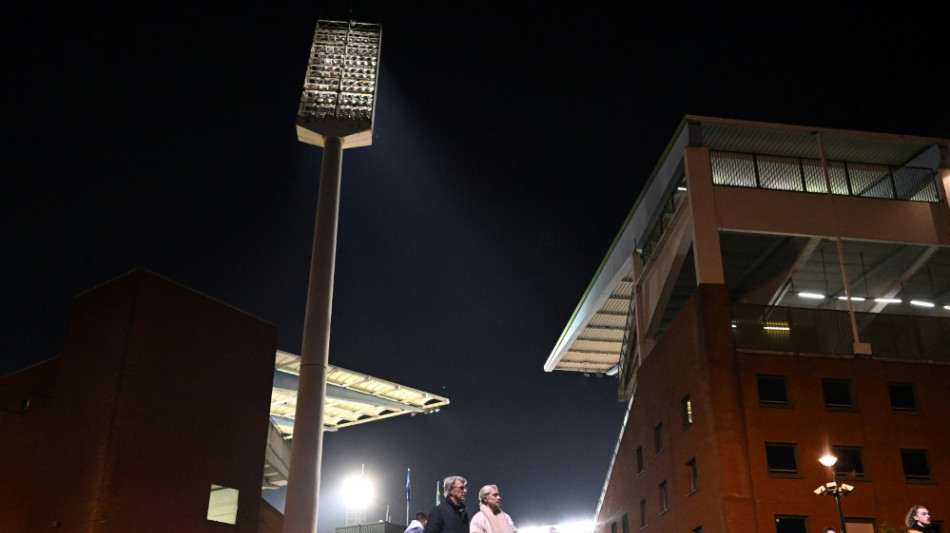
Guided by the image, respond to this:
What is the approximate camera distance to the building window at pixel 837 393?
30.0 meters

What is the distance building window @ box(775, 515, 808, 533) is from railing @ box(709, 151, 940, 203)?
12.4 meters

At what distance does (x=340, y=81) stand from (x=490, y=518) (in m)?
32.4

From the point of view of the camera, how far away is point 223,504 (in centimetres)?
2636

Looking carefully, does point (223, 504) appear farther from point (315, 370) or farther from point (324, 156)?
point (324, 156)

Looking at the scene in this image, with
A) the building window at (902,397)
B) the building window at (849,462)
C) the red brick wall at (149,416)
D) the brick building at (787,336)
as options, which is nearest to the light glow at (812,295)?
the brick building at (787,336)

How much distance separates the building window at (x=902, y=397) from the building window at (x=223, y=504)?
2184cm

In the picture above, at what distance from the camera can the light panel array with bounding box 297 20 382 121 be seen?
129 feet

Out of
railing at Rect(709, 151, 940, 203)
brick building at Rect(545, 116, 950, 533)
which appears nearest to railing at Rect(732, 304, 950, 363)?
brick building at Rect(545, 116, 950, 533)

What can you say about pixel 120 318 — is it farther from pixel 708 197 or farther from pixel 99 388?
pixel 708 197

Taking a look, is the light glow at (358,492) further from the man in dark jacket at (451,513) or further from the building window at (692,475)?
the man in dark jacket at (451,513)

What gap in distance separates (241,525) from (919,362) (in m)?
23.5

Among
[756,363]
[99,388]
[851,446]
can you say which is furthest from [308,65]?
[851,446]

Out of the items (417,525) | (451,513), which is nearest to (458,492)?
(451,513)

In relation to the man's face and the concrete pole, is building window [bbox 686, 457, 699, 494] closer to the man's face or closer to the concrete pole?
the concrete pole
